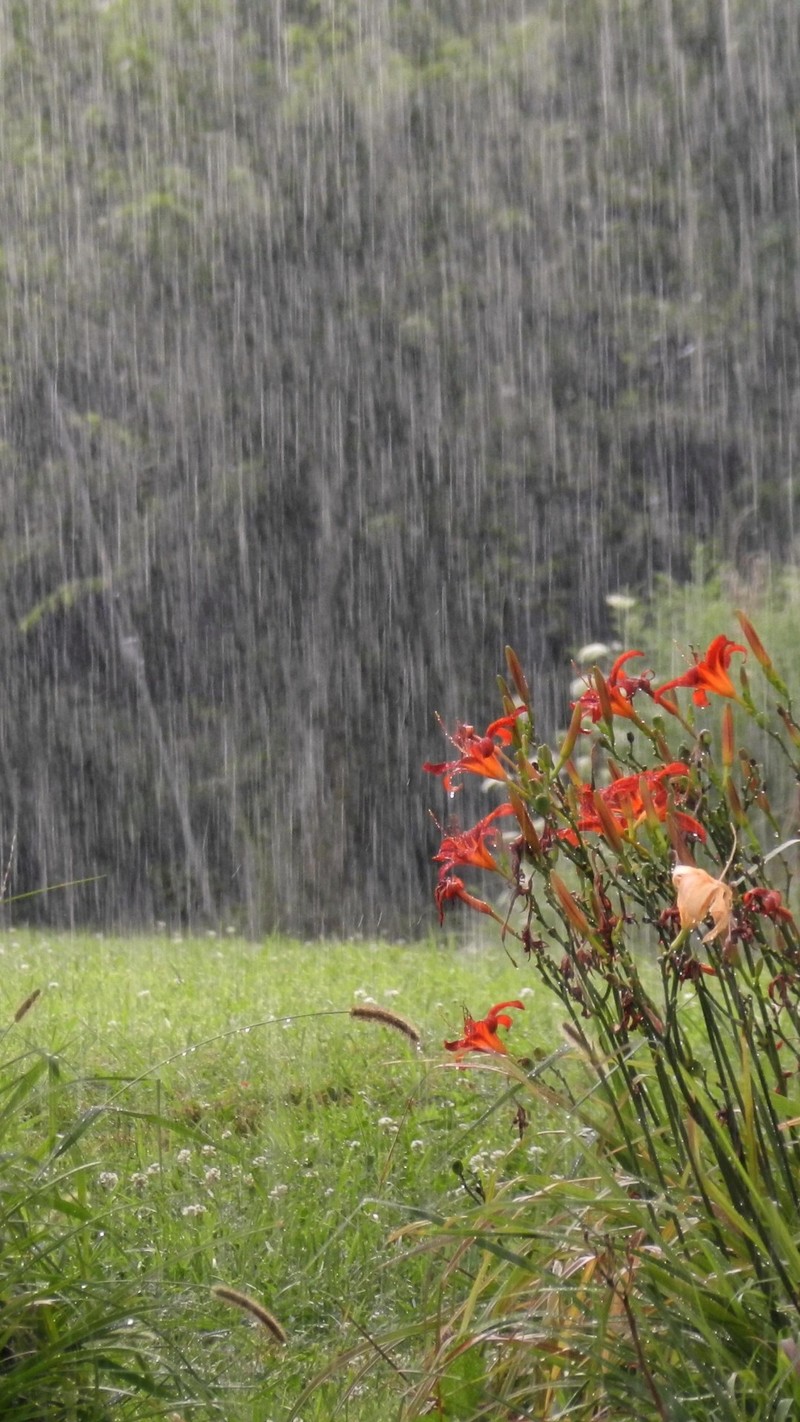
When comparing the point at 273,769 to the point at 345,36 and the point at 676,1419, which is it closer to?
the point at 345,36

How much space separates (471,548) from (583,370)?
69.6 inches

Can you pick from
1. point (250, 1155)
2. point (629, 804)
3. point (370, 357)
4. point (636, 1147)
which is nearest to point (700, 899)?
point (629, 804)

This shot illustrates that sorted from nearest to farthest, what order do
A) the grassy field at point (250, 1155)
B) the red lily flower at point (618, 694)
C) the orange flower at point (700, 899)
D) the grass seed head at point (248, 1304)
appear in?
the orange flower at point (700, 899), the grass seed head at point (248, 1304), the red lily flower at point (618, 694), the grassy field at point (250, 1155)

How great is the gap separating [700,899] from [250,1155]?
219 cm

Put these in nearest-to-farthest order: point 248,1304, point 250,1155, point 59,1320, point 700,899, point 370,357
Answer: point 700,899 < point 248,1304 < point 59,1320 < point 250,1155 < point 370,357

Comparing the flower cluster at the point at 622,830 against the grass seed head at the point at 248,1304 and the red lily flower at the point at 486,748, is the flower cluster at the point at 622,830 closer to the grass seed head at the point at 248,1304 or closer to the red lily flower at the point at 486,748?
the red lily flower at the point at 486,748

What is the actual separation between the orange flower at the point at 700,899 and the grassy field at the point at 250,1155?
18.2 inches

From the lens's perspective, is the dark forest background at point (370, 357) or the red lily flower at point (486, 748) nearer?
the red lily flower at point (486, 748)

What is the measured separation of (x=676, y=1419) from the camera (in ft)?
6.15

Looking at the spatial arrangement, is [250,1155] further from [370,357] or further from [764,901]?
[370,357]

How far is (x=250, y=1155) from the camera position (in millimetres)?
3637

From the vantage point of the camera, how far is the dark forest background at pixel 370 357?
508 inches

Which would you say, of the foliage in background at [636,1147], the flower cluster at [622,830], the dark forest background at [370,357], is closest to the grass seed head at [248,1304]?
the foliage in background at [636,1147]

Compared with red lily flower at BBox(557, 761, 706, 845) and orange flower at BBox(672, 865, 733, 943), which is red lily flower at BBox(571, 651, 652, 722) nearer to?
red lily flower at BBox(557, 761, 706, 845)
